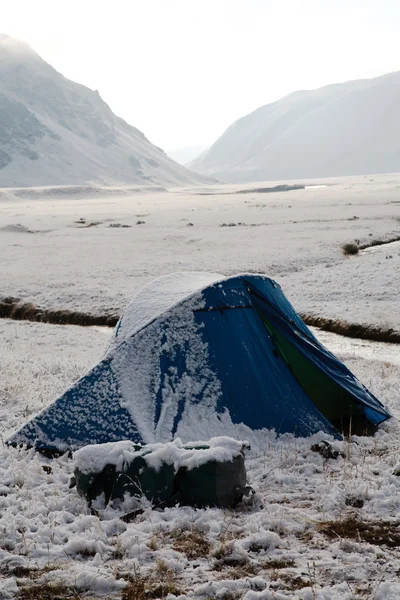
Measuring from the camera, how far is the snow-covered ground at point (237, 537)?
5.25m

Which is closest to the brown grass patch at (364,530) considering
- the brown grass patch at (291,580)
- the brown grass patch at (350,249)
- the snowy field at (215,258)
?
the brown grass patch at (291,580)

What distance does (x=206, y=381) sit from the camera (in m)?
8.48

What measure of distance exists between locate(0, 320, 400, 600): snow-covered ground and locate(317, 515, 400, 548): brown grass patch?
0.04ft

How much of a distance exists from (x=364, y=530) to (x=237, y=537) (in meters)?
1.26

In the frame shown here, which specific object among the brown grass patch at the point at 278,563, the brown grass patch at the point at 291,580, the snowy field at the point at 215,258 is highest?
the snowy field at the point at 215,258

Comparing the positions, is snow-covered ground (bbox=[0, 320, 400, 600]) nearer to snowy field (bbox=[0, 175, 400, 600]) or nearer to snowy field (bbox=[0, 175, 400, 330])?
snowy field (bbox=[0, 175, 400, 600])

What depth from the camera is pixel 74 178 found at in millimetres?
193125

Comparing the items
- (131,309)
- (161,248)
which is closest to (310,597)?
(131,309)

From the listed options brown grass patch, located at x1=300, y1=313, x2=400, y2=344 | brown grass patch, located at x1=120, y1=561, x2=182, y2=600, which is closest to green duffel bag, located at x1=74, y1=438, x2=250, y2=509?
brown grass patch, located at x1=120, y1=561, x2=182, y2=600

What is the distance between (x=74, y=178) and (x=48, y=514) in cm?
19435

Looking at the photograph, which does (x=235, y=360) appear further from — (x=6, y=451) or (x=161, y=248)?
(x=161, y=248)

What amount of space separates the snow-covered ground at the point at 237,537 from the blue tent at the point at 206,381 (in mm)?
468

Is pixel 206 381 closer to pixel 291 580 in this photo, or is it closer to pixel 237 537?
pixel 237 537

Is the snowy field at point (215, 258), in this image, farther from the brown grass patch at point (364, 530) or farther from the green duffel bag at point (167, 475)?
the green duffel bag at point (167, 475)
